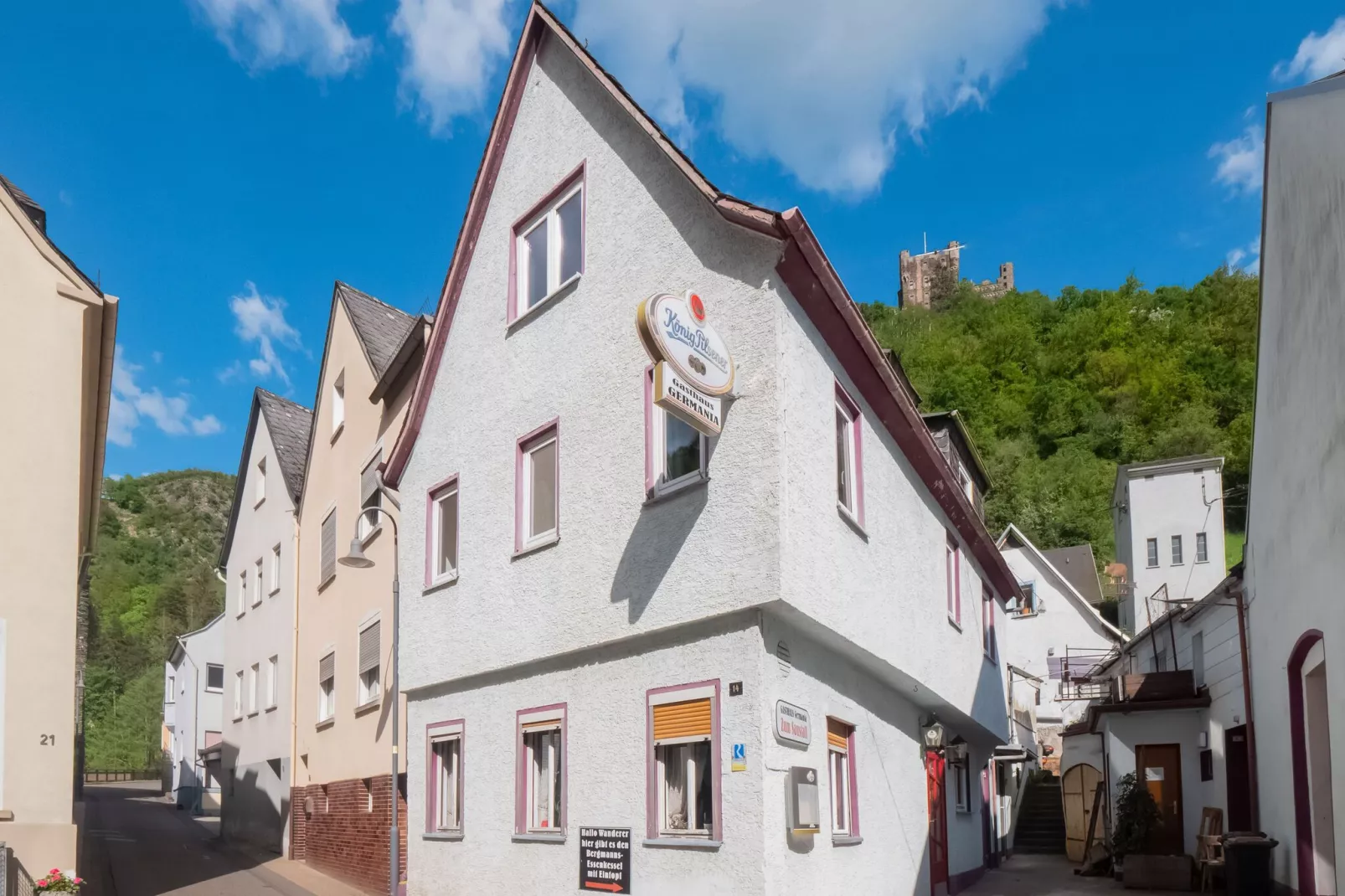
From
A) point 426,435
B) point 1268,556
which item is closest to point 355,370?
point 426,435

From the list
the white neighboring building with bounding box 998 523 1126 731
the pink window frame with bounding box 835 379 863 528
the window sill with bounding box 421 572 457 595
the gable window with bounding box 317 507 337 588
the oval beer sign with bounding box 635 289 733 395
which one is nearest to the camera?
the oval beer sign with bounding box 635 289 733 395

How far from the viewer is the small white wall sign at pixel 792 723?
10.3 metres

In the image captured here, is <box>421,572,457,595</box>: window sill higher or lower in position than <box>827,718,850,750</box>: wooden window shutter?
higher

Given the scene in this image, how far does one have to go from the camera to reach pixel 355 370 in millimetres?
22094

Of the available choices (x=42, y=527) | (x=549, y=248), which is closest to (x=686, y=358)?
(x=549, y=248)

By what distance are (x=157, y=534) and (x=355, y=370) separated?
97.3 metres

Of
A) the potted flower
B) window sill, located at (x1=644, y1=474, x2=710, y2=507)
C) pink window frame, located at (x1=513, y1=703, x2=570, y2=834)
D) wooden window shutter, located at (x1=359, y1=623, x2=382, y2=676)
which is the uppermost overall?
window sill, located at (x1=644, y1=474, x2=710, y2=507)

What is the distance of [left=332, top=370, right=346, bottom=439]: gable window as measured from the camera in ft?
74.3

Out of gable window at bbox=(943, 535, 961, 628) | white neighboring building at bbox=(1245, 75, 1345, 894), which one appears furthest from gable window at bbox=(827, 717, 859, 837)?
gable window at bbox=(943, 535, 961, 628)

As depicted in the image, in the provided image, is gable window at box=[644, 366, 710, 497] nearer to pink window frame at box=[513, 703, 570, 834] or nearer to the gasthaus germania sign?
the gasthaus germania sign

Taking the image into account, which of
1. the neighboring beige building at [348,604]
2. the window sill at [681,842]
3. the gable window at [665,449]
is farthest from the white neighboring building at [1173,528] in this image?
the window sill at [681,842]

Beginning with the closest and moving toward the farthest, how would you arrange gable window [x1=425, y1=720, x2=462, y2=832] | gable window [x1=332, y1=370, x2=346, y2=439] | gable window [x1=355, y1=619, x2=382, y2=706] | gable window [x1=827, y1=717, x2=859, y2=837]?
gable window [x1=827, y1=717, x2=859, y2=837] < gable window [x1=425, y1=720, x2=462, y2=832] < gable window [x1=355, y1=619, x2=382, y2=706] < gable window [x1=332, y1=370, x2=346, y2=439]

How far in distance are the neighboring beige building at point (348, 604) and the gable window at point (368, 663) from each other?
28 mm

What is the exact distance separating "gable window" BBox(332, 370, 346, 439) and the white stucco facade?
3393 mm
